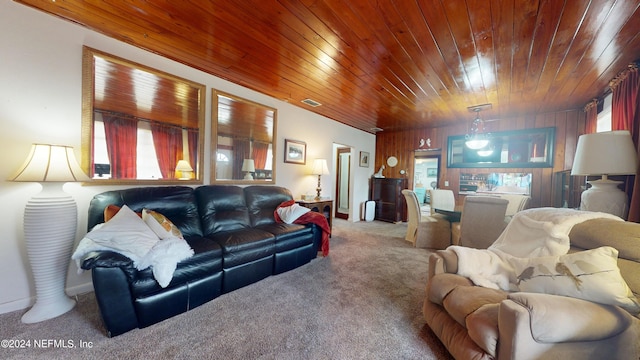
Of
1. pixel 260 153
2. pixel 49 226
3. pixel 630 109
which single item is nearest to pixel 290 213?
pixel 260 153

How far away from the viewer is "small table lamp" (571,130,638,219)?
1.93 m

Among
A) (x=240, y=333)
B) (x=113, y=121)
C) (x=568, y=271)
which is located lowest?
(x=240, y=333)

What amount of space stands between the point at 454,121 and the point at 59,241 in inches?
241

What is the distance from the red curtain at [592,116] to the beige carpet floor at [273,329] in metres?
3.79

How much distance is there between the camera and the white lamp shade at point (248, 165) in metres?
3.31

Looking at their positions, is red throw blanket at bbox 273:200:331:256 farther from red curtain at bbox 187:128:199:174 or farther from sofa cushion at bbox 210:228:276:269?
red curtain at bbox 187:128:199:174

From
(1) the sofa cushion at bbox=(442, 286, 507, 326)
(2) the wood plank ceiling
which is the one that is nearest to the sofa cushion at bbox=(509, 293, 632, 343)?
(1) the sofa cushion at bbox=(442, 286, 507, 326)

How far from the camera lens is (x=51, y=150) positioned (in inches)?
66.7

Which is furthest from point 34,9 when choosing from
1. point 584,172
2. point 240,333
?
point 584,172

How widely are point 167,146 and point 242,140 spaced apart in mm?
968

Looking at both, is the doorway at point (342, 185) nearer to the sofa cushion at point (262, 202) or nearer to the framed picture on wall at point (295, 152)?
the framed picture on wall at point (295, 152)

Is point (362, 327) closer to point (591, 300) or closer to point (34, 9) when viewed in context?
point (591, 300)

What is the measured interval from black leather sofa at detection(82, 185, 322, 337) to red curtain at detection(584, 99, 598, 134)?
4.49m

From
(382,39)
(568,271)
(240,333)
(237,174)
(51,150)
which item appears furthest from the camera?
(237,174)
